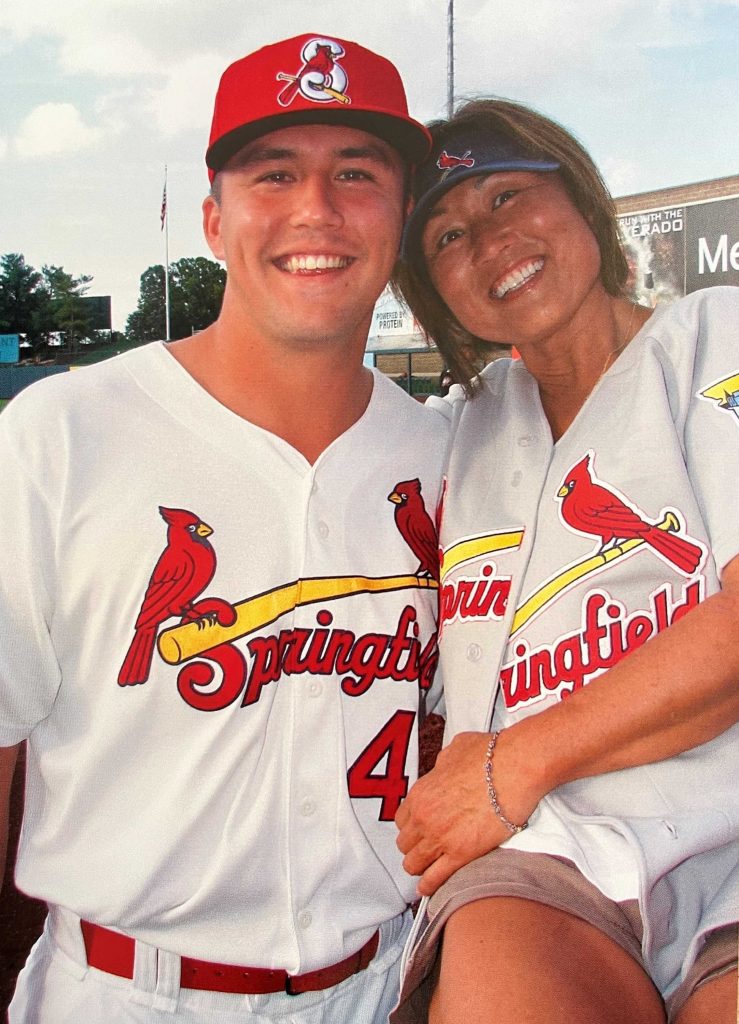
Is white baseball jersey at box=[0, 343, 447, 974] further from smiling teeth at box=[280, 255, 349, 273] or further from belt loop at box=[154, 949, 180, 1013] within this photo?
smiling teeth at box=[280, 255, 349, 273]

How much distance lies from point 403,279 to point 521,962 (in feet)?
4.00

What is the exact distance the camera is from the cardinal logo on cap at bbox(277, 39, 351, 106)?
140cm

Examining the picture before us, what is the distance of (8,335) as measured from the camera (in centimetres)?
1227

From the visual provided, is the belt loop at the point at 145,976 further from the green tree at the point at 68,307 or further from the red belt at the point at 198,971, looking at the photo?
the green tree at the point at 68,307

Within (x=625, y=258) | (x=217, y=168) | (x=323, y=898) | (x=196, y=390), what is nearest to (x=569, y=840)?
(x=323, y=898)

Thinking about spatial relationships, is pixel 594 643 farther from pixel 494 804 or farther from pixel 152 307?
pixel 152 307

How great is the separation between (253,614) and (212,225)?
0.69 meters

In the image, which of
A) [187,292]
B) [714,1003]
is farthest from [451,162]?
[187,292]

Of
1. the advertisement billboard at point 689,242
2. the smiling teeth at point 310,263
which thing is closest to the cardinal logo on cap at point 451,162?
the smiling teeth at point 310,263

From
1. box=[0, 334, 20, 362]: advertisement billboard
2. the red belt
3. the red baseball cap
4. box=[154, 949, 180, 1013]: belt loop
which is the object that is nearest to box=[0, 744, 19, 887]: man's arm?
the red belt

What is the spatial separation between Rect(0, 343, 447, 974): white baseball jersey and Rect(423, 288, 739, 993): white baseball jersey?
208 mm

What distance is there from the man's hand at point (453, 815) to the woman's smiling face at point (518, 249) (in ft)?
2.31

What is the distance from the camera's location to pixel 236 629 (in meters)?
1.36

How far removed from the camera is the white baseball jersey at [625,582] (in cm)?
117
